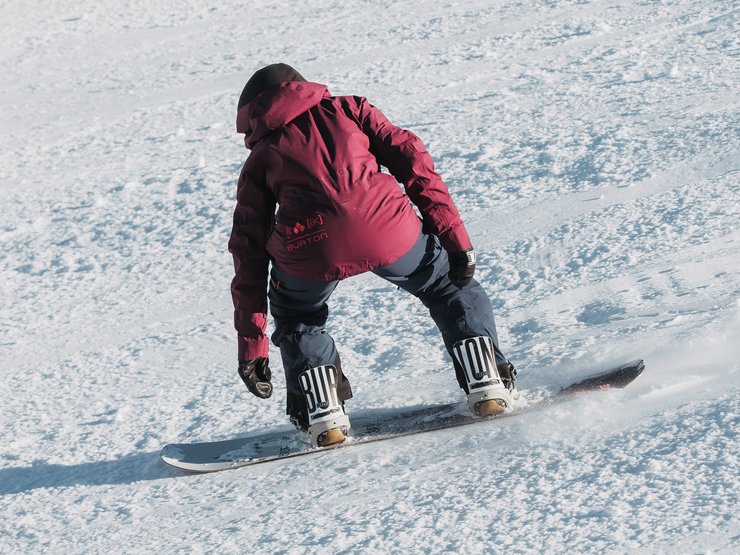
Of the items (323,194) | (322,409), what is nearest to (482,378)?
(322,409)

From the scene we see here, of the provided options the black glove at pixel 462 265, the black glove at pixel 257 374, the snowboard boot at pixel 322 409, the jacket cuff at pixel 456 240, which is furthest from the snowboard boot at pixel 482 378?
the black glove at pixel 257 374

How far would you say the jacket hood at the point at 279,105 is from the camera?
120 inches

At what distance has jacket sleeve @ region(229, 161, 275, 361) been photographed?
10.5 feet

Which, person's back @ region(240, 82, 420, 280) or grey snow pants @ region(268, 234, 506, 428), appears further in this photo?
grey snow pants @ region(268, 234, 506, 428)

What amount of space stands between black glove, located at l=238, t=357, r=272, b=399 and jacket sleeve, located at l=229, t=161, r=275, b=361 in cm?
2

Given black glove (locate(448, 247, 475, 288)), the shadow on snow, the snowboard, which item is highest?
black glove (locate(448, 247, 475, 288))

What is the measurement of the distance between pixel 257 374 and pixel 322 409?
254mm

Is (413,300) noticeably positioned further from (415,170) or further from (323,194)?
(323,194)

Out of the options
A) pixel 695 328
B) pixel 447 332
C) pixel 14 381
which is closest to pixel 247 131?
pixel 447 332

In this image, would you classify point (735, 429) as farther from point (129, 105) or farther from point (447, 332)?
point (129, 105)

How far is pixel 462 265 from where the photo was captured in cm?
333

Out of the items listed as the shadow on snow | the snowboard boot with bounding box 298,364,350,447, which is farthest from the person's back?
the shadow on snow

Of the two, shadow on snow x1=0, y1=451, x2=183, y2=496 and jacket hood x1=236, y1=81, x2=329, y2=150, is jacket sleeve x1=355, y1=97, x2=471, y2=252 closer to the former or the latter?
jacket hood x1=236, y1=81, x2=329, y2=150

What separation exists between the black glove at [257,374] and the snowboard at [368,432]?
0.24m
